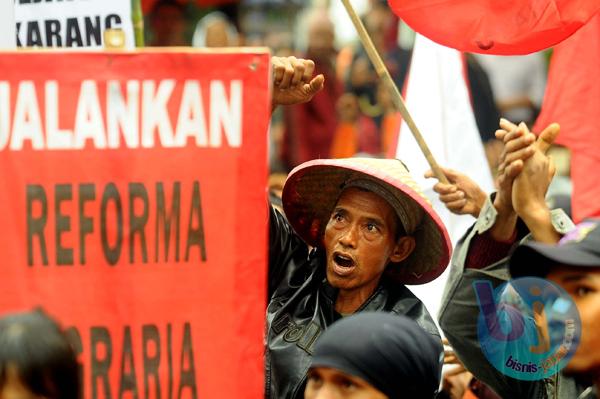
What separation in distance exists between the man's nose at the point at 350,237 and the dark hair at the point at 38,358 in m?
1.57

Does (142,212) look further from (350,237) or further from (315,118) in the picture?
(315,118)

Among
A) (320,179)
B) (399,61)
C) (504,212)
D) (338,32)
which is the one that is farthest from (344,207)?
(338,32)

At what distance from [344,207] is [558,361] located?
0.98 metres

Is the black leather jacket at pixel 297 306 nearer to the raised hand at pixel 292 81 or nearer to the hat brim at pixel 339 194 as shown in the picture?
the hat brim at pixel 339 194

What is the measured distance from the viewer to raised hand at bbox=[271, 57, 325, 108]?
14.5 ft

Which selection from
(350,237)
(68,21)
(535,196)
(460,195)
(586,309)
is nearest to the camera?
(586,309)

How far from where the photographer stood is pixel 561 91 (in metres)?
5.73

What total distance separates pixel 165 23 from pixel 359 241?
624cm

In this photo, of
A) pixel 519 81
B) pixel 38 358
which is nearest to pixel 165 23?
pixel 519 81

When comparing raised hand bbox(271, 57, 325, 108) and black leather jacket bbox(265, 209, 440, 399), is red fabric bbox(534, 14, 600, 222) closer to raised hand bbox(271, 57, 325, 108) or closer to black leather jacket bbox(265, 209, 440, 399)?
black leather jacket bbox(265, 209, 440, 399)

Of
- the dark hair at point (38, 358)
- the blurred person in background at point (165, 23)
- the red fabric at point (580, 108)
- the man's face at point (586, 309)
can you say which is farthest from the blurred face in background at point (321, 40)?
the dark hair at point (38, 358)

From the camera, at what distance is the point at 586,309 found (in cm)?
373

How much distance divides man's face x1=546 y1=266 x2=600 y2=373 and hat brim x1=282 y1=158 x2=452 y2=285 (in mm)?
855

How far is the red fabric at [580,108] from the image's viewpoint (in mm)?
5598
